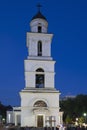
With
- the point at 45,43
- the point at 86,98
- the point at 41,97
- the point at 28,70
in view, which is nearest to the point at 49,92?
the point at 41,97

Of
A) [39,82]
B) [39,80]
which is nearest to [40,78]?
[39,80]

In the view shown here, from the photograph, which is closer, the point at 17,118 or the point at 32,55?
the point at 32,55

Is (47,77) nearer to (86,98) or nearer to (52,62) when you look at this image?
(52,62)

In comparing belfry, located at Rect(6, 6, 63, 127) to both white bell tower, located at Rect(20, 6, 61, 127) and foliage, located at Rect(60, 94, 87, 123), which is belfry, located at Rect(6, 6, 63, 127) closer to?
white bell tower, located at Rect(20, 6, 61, 127)

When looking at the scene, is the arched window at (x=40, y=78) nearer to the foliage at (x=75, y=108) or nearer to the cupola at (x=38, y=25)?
the cupola at (x=38, y=25)

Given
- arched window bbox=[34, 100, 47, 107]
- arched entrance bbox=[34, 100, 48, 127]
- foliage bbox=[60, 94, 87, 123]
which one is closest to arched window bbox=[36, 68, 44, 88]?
arched window bbox=[34, 100, 47, 107]

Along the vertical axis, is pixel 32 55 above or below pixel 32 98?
above

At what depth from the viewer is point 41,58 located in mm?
49781

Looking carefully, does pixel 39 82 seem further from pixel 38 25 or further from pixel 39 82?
pixel 38 25

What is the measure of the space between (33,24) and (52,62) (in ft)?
22.3

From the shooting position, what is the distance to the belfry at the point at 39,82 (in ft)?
152

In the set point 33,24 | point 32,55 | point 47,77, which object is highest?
point 33,24

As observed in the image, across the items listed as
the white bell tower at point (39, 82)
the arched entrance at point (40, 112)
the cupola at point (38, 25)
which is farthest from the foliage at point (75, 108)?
the cupola at point (38, 25)

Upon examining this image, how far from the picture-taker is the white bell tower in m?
46.5
